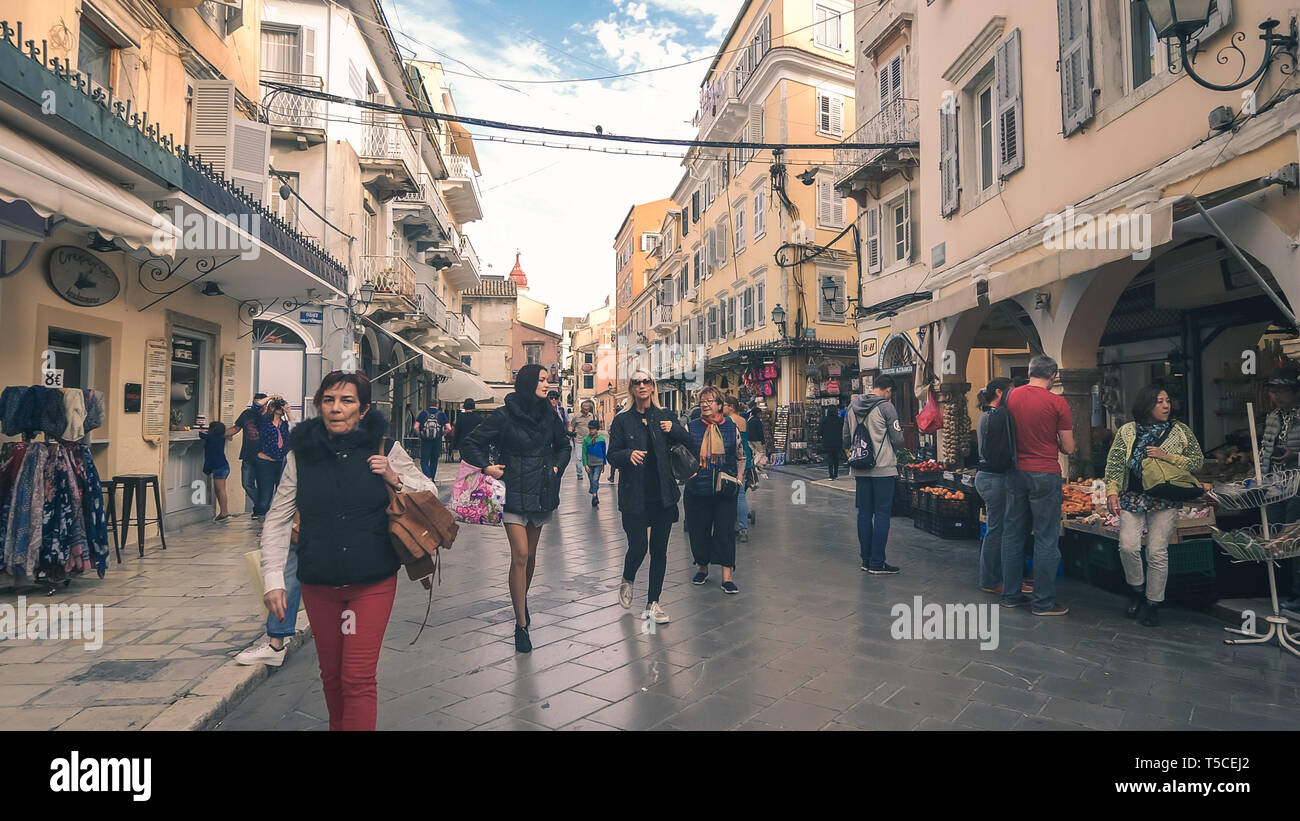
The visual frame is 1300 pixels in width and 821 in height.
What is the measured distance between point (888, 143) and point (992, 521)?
1141cm

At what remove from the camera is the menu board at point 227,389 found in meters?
11.0

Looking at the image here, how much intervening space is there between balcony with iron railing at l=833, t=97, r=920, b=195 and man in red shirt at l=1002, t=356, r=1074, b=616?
968 centimetres

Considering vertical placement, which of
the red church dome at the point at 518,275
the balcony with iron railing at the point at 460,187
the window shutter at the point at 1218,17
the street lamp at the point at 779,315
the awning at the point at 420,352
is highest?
the red church dome at the point at 518,275

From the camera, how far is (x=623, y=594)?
18.2 ft

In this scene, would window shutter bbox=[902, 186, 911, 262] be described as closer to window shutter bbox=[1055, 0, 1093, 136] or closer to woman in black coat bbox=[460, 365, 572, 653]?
window shutter bbox=[1055, 0, 1093, 136]

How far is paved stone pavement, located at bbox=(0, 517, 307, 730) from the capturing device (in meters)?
3.53

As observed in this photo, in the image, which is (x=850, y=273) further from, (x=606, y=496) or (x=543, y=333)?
(x=543, y=333)

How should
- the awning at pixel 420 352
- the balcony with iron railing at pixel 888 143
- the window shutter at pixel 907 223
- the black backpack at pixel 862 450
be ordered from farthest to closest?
the awning at pixel 420 352 < the window shutter at pixel 907 223 < the balcony with iron railing at pixel 888 143 < the black backpack at pixel 862 450

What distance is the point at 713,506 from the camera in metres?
6.31

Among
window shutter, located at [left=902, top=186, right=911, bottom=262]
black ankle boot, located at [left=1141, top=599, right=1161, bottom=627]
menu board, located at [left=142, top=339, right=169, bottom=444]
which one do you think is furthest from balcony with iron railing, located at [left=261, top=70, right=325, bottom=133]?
black ankle boot, located at [left=1141, top=599, right=1161, bottom=627]

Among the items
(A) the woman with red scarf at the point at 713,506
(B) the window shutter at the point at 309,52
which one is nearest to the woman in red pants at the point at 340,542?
(A) the woman with red scarf at the point at 713,506

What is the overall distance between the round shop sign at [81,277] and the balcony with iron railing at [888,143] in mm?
12483

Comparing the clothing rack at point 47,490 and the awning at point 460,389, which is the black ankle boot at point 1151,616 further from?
the awning at point 460,389

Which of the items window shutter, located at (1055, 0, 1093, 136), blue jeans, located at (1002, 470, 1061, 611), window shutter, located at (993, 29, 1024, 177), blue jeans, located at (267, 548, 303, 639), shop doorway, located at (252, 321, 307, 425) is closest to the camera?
blue jeans, located at (267, 548, 303, 639)
